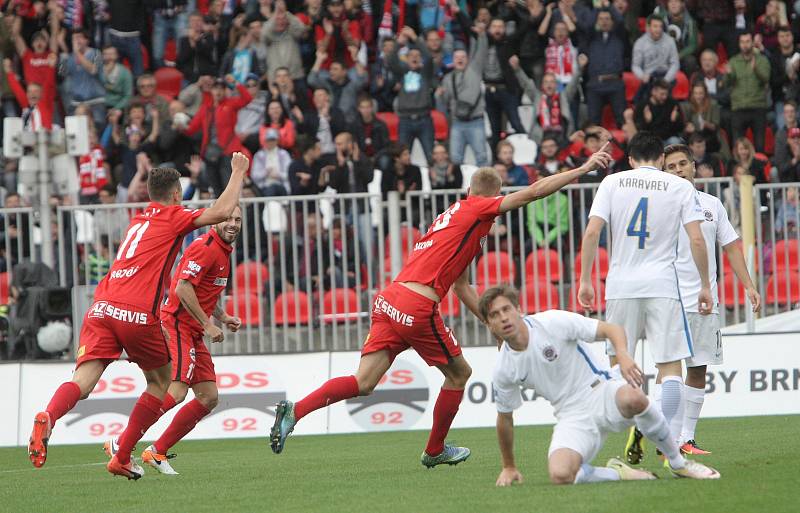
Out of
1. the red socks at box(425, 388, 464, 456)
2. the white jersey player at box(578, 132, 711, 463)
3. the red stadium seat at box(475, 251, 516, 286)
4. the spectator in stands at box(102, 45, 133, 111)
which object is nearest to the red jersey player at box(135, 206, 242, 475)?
the red socks at box(425, 388, 464, 456)

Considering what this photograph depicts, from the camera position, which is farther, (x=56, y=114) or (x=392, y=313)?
(x=56, y=114)

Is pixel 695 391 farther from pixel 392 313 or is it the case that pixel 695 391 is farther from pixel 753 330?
pixel 753 330

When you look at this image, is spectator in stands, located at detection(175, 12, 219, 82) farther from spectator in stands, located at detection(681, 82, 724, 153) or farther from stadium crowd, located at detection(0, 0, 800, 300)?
spectator in stands, located at detection(681, 82, 724, 153)

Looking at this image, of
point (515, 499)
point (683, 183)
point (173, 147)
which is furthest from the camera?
point (173, 147)

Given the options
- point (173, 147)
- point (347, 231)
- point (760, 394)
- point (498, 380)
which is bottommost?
point (760, 394)

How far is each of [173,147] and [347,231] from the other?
610 centimetres

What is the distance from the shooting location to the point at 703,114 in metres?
21.3

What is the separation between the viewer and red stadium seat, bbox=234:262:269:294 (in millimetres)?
16438

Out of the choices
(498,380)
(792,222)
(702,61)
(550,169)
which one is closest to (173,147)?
(550,169)

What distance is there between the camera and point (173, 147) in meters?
21.6

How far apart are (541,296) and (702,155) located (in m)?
4.69

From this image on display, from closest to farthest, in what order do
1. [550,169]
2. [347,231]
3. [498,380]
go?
1. [498,380]
2. [347,231]
3. [550,169]

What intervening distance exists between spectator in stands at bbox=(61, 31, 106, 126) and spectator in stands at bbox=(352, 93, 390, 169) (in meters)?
4.64

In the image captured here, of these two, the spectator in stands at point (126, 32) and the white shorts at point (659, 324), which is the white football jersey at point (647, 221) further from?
the spectator in stands at point (126, 32)
